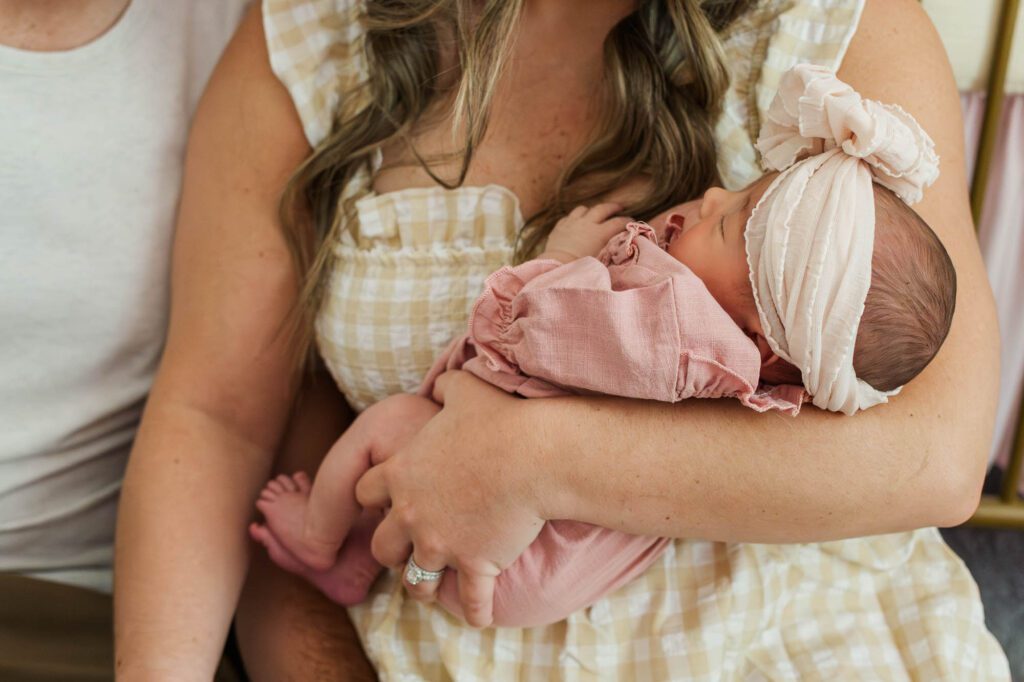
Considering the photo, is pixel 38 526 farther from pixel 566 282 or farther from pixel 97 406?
pixel 566 282

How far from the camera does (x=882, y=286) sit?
36.1 inches

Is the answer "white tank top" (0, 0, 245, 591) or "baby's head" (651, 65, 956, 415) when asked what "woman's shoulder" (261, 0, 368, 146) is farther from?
"baby's head" (651, 65, 956, 415)

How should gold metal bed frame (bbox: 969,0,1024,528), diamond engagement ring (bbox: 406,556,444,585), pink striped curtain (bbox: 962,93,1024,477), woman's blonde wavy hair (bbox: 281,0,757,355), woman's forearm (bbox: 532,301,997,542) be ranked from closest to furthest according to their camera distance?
woman's forearm (bbox: 532,301,997,542)
diamond engagement ring (bbox: 406,556,444,585)
woman's blonde wavy hair (bbox: 281,0,757,355)
gold metal bed frame (bbox: 969,0,1024,528)
pink striped curtain (bbox: 962,93,1024,477)

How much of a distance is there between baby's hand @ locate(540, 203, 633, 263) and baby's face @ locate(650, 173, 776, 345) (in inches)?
4.0

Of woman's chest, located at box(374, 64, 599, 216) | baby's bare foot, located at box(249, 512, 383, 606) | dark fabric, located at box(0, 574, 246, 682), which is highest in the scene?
woman's chest, located at box(374, 64, 599, 216)

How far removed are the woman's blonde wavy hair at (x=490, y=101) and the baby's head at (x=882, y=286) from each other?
0.74 feet

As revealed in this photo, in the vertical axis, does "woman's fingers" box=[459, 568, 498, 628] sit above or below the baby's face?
below

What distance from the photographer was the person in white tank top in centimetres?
131

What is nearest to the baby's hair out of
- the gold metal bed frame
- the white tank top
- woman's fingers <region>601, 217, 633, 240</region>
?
woman's fingers <region>601, 217, 633, 240</region>

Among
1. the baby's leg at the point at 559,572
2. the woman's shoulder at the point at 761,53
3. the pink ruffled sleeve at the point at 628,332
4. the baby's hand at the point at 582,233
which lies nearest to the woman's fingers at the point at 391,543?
the baby's leg at the point at 559,572

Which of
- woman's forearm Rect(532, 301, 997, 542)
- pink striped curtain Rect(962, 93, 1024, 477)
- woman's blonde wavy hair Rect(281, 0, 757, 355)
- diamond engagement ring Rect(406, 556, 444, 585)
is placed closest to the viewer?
woman's forearm Rect(532, 301, 997, 542)

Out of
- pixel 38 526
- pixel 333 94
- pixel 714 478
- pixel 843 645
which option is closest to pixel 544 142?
pixel 333 94

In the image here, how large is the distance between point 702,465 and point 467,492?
0.84 ft

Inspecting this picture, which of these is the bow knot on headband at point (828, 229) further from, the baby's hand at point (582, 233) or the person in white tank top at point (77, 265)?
the person in white tank top at point (77, 265)
